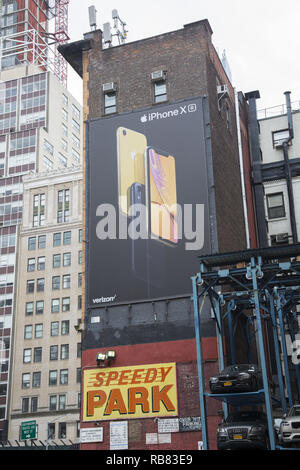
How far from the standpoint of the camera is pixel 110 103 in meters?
38.6

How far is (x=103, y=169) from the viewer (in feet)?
120

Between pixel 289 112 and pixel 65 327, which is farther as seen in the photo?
pixel 65 327

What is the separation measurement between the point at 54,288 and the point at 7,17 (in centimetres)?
6806

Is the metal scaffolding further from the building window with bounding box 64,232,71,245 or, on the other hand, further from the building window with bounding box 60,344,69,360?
the building window with bounding box 64,232,71,245

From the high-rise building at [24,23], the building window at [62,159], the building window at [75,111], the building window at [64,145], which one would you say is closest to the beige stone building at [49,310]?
the building window at [62,159]

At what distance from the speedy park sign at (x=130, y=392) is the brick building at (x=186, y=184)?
0.11 metres

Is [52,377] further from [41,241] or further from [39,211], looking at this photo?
[39,211]

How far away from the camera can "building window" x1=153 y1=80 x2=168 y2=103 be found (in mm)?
37469

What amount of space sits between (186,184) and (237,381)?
13.4 meters

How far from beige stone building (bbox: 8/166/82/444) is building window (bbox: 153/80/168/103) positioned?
155 feet

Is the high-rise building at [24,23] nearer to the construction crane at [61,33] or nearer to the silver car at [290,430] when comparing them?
the construction crane at [61,33]

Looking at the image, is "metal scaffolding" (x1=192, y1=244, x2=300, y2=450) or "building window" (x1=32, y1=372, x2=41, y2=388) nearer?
"metal scaffolding" (x1=192, y1=244, x2=300, y2=450)

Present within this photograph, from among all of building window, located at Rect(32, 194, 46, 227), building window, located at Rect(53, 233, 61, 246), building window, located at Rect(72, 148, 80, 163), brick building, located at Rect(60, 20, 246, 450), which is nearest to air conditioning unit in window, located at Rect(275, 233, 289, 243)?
brick building, located at Rect(60, 20, 246, 450)

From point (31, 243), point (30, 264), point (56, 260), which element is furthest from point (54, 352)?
point (31, 243)
